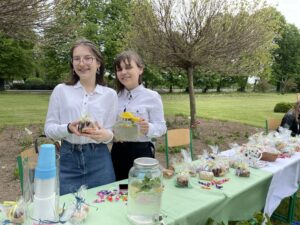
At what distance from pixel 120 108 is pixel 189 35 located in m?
5.13

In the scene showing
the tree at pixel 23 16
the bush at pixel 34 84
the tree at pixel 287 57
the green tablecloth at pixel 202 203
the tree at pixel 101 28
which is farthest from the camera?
the tree at pixel 287 57

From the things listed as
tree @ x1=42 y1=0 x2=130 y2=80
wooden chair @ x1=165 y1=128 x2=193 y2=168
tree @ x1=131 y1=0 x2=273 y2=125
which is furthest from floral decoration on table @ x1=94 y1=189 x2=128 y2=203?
tree @ x1=42 y1=0 x2=130 y2=80

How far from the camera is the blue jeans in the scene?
7.09 ft

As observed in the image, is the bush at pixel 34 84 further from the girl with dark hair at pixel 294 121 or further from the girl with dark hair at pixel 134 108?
the girl with dark hair at pixel 134 108

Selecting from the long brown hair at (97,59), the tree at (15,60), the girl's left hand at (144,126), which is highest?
the tree at (15,60)

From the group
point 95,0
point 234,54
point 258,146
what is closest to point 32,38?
point 234,54

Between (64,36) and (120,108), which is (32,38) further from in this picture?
(120,108)

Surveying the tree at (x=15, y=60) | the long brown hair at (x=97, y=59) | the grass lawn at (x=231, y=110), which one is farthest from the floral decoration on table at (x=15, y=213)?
the tree at (x=15, y=60)

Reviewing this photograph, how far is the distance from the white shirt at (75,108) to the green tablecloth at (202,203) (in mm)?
463

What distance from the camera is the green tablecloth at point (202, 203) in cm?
177

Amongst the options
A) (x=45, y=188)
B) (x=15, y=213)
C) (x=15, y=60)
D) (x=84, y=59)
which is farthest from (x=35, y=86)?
(x=45, y=188)

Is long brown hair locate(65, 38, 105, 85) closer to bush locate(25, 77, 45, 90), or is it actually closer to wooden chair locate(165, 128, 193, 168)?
wooden chair locate(165, 128, 193, 168)

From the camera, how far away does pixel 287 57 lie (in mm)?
48281

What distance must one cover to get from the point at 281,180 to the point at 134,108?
1740mm
